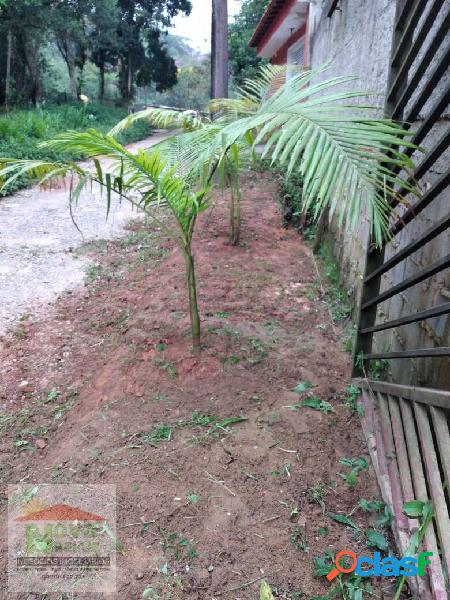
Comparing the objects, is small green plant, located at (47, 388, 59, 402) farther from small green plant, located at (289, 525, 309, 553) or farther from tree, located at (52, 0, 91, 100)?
tree, located at (52, 0, 91, 100)

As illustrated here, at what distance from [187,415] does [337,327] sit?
1558 mm

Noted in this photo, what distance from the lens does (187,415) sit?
2.45m

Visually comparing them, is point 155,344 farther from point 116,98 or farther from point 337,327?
point 116,98

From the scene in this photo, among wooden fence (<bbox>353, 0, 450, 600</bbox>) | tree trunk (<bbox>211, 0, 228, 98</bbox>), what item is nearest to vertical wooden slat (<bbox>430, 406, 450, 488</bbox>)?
wooden fence (<bbox>353, 0, 450, 600</bbox>)

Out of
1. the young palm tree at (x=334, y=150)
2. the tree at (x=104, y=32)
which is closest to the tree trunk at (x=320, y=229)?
the young palm tree at (x=334, y=150)

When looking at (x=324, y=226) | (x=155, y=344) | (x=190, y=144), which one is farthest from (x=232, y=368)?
(x=324, y=226)

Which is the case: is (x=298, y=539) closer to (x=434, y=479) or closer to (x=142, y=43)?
(x=434, y=479)

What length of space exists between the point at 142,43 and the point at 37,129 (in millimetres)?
14033

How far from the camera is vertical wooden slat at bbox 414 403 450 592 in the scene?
1.43 meters

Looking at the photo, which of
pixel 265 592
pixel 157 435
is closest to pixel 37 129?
pixel 157 435

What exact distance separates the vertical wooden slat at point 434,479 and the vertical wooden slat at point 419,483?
0.03 metres

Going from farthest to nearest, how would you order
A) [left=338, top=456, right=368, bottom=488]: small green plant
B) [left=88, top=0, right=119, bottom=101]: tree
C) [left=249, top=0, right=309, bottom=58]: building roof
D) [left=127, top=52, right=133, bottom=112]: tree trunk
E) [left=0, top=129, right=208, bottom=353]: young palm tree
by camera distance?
[left=127, top=52, right=133, bottom=112]: tree trunk → [left=88, top=0, right=119, bottom=101]: tree → [left=249, top=0, right=309, bottom=58]: building roof → [left=0, top=129, right=208, bottom=353]: young palm tree → [left=338, top=456, right=368, bottom=488]: small green plant

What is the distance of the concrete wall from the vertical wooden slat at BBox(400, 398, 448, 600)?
7.3 inches
